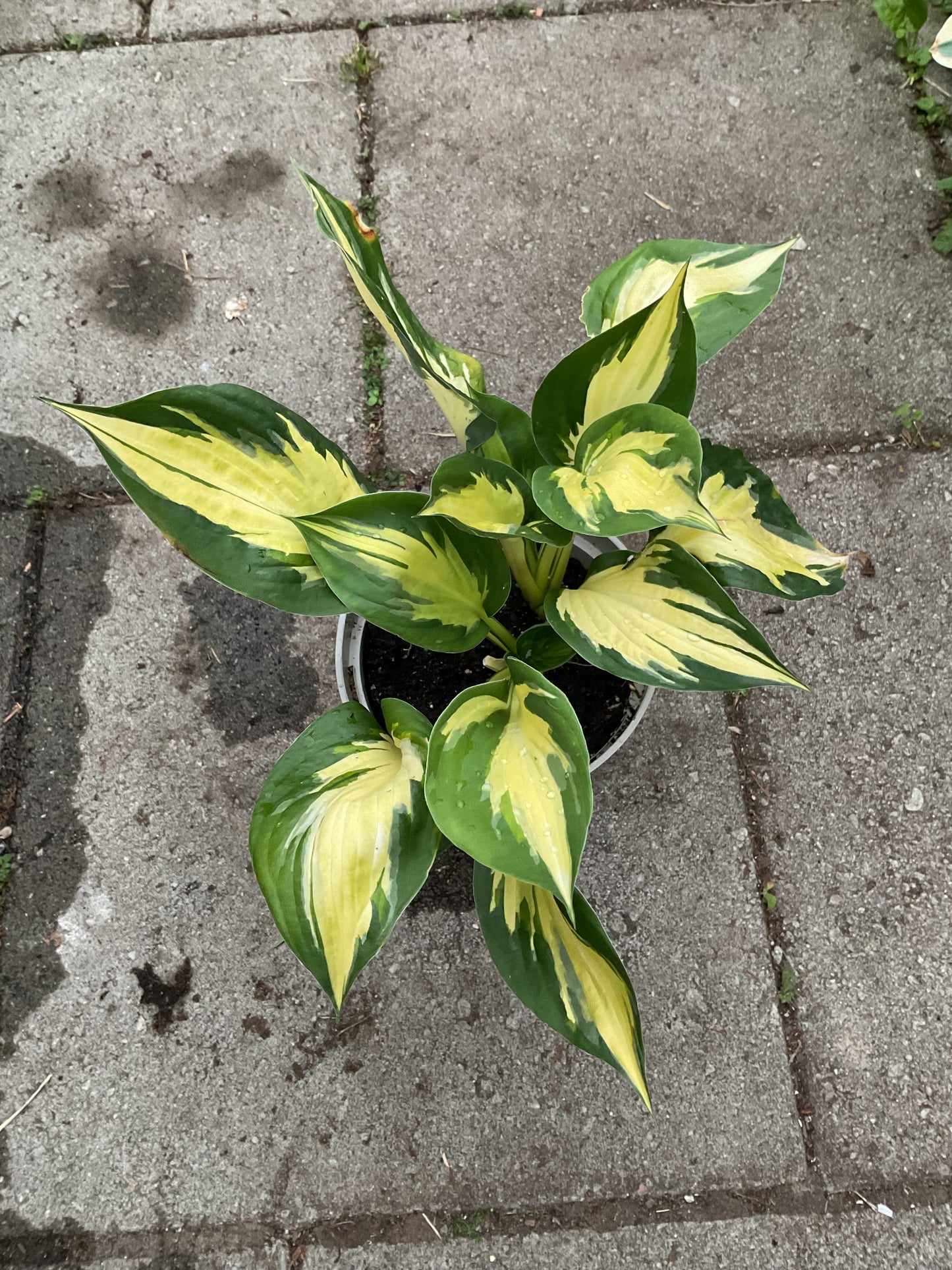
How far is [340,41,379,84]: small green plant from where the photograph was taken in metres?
1.54

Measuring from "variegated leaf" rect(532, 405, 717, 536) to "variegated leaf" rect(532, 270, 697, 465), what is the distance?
0.10 ft

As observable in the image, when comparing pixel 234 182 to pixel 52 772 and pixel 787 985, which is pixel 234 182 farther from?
pixel 787 985

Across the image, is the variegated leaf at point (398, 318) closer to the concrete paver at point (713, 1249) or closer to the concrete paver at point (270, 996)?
→ the concrete paver at point (270, 996)

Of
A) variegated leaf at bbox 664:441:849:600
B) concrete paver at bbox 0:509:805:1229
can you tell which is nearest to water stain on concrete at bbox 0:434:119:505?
concrete paver at bbox 0:509:805:1229

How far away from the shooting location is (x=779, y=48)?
1.57 metres

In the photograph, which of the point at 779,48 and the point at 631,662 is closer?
the point at 631,662

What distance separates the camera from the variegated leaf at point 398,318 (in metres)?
0.70

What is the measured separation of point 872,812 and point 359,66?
62.0 inches

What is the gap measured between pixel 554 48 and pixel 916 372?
35.5 inches

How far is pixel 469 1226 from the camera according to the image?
3.62 feet

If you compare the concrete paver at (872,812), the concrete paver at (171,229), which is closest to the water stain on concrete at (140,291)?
the concrete paver at (171,229)

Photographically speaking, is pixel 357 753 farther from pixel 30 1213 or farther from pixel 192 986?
pixel 30 1213

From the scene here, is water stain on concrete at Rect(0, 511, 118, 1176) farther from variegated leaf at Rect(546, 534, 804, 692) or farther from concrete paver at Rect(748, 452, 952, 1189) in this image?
concrete paver at Rect(748, 452, 952, 1189)

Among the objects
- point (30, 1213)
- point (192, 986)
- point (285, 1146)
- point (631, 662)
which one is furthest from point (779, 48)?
point (30, 1213)
